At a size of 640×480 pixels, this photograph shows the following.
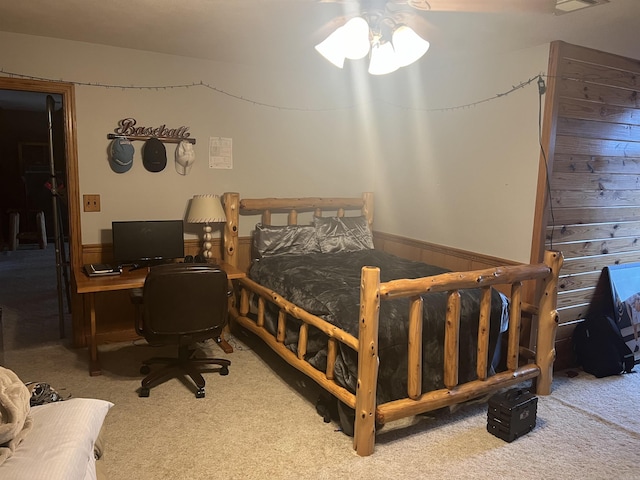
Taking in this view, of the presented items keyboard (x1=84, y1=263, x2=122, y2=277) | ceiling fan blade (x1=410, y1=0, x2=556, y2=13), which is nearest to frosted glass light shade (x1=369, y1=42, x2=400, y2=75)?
ceiling fan blade (x1=410, y1=0, x2=556, y2=13)

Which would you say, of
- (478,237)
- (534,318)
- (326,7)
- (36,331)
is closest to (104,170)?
(36,331)

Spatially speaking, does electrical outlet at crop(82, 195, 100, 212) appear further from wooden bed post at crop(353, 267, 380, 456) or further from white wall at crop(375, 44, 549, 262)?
white wall at crop(375, 44, 549, 262)

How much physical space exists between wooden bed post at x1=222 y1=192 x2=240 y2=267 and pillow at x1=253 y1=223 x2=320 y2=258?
185 millimetres

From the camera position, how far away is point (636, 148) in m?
3.72

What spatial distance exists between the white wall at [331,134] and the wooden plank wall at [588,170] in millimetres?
152

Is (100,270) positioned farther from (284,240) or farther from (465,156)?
(465,156)

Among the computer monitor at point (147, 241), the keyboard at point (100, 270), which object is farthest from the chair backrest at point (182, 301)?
the computer monitor at point (147, 241)

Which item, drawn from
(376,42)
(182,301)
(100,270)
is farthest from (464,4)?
(100,270)

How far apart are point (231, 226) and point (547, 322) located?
2.49 meters

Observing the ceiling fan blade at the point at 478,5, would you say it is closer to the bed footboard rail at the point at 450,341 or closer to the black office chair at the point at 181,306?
the bed footboard rail at the point at 450,341

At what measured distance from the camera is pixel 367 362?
7.93 ft

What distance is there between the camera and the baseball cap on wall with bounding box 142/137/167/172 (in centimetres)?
383

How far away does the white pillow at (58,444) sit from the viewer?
1334 mm

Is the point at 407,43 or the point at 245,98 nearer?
the point at 407,43
